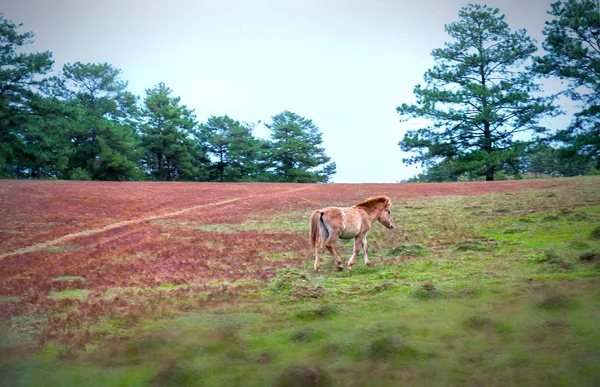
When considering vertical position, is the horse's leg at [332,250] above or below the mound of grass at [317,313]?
above

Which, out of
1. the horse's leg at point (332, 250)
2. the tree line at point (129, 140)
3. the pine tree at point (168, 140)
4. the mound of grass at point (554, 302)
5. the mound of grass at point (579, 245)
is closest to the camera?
the mound of grass at point (554, 302)

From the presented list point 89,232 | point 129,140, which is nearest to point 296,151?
point 129,140

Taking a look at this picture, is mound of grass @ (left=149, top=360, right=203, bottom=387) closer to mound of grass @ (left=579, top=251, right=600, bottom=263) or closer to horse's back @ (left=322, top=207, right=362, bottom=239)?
horse's back @ (left=322, top=207, right=362, bottom=239)

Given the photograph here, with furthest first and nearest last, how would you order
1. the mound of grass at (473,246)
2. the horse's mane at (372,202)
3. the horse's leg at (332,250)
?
1. the horse's mane at (372,202)
2. the mound of grass at (473,246)
3. the horse's leg at (332,250)

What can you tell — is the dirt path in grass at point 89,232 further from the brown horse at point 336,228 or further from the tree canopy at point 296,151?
the tree canopy at point 296,151

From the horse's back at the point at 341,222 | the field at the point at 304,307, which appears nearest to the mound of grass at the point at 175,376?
the field at the point at 304,307

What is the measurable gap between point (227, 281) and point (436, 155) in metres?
38.4

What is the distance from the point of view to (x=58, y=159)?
40031mm

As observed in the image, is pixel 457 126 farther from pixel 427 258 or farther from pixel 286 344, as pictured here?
pixel 286 344

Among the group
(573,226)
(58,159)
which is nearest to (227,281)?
(573,226)

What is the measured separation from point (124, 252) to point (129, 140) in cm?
4272

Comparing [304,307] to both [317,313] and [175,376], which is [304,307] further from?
[175,376]

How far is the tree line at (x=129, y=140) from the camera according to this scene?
30797mm

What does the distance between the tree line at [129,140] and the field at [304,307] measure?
61.0 feet
